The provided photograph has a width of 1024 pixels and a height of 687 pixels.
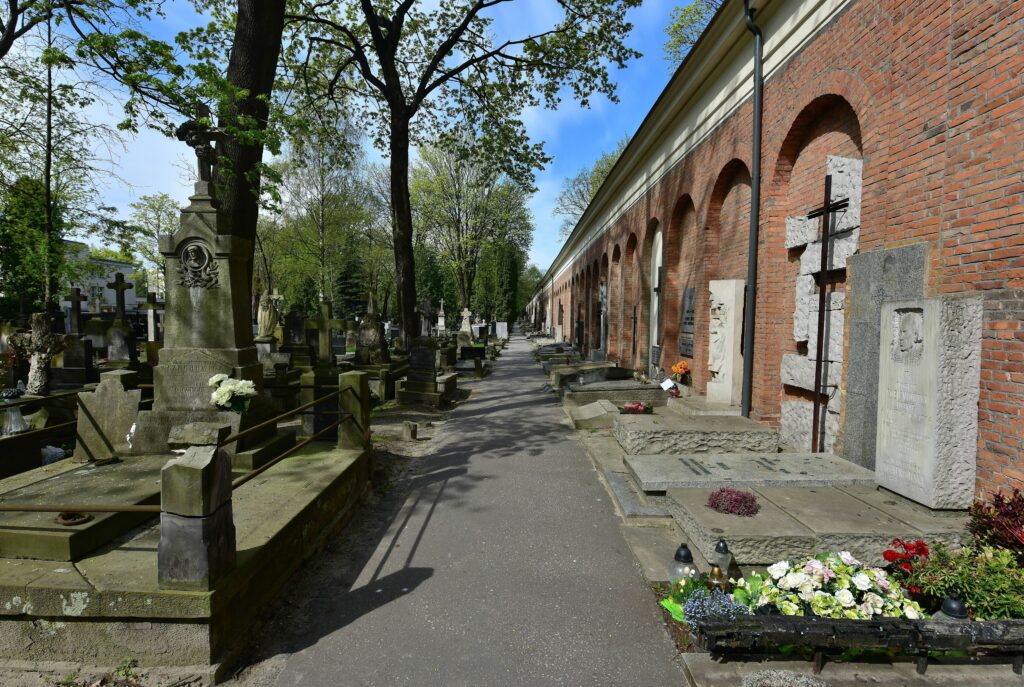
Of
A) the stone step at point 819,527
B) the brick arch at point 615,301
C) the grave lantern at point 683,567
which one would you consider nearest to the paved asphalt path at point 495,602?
the grave lantern at point 683,567

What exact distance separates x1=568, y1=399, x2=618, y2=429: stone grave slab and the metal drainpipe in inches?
92.6

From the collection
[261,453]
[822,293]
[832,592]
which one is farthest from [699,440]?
[261,453]

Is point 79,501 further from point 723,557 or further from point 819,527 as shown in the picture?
point 819,527

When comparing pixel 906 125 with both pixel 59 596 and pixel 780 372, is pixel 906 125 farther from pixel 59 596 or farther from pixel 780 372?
pixel 59 596

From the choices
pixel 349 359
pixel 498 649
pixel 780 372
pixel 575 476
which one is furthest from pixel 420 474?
pixel 349 359

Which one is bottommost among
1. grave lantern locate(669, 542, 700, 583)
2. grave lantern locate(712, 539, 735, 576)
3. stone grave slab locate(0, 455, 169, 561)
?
grave lantern locate(669, 542, 700, 583)

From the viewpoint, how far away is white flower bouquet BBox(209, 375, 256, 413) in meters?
5.78

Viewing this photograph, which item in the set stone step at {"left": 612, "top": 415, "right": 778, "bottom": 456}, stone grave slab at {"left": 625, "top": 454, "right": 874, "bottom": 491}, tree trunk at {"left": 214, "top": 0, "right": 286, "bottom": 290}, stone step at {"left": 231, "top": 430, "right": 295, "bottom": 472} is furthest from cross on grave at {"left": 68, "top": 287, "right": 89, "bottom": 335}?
stone grave slab at {"left": 625, "top": 454, "right": 874, "bottom": 491}

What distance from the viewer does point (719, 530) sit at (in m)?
4.28

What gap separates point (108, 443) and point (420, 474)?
3732 millimetres

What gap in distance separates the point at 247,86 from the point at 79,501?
6194 millimetres

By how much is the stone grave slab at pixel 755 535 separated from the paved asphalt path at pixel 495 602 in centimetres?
66

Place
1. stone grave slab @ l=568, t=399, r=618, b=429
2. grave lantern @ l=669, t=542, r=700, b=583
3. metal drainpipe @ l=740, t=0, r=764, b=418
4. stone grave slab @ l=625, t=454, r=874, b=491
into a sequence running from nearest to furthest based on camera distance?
grave lantern @ l=669, t=542, r=700, b=583
stone grave slab @ l=625, t=454, r=874, b=491
metal drainpipe @ l=740, t=0, r=764, b=418
stone grave slab @ l=568, t=399, r=618, b=429

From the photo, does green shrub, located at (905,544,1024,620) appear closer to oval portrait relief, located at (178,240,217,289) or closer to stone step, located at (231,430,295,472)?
stone step, located at (231,430,295,472)
